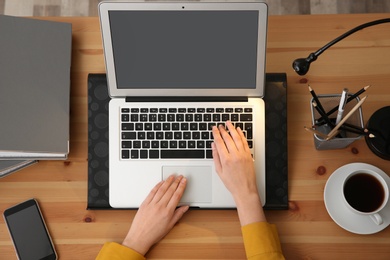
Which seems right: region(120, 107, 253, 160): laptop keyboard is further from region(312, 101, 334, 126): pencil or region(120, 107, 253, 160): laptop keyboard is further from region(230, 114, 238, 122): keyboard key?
region(312, 101, 334, 126): pencil

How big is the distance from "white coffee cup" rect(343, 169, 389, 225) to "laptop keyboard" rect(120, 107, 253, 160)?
0.23 metres

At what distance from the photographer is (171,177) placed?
2.93ft

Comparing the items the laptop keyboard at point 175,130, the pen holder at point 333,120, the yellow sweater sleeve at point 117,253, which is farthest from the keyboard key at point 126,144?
the pen holder at point 333,120

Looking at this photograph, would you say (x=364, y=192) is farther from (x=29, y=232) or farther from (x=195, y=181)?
(x=29, y=232)

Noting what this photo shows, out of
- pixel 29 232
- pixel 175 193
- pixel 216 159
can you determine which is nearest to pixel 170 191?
pixel 175 193

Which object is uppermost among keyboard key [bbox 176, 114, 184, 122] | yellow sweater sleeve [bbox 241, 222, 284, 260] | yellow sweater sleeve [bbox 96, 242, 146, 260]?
keyboard key [bbox 176, 114, 184, 122]

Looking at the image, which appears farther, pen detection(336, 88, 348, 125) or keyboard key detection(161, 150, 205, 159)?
keyboard key detection(161, 150, 205, 159)

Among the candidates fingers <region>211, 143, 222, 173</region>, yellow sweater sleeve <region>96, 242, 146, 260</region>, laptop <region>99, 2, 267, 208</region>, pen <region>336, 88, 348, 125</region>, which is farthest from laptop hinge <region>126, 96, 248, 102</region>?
yellow sweater sleeve <region>96, 242, 146, 260</region>

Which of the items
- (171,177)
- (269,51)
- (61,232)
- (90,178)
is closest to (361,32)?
(269,51)

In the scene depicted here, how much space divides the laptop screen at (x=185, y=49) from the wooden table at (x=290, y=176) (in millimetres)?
156

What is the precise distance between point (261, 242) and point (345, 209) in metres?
0.20

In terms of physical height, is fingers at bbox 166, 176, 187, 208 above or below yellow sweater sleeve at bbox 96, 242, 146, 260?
above

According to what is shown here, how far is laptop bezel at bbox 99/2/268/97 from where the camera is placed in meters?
0.76

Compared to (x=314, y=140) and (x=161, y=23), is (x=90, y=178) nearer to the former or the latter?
(x=161, y=23)
